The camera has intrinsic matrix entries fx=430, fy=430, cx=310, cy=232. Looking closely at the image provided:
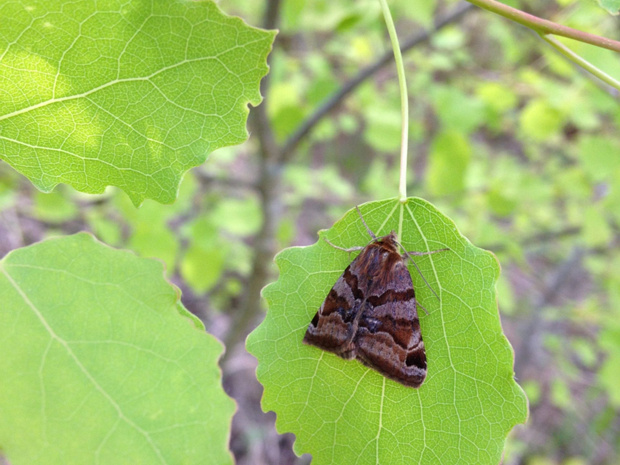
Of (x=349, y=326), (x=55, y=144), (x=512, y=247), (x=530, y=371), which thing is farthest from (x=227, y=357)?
(x=530, y=371)

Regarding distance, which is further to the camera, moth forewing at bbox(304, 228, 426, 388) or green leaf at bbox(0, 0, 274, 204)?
moth forewing at bbox(304, 228, 426, 388)

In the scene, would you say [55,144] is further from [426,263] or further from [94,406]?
[426,263]

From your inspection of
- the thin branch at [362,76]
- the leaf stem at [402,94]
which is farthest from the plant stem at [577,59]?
the thin branch at [362,76]

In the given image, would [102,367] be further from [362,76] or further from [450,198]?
[450,198]

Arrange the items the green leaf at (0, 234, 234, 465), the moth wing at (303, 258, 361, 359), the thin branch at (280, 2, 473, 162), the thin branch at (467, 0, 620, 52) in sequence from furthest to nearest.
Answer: the thin branch at (280, 2, 473, 162) → the moth wing at (303, 258, 361, 359) → the thin branch at (467, 0, 620, 52) → the green leaf at (0, 234, 234, 465)

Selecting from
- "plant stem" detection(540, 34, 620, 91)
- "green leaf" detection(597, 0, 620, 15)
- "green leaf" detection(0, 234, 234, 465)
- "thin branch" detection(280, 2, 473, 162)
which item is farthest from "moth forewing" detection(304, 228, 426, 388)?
"thin branch" detection(280, 2, 473, 162)

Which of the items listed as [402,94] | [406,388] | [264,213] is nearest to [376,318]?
[406,388]

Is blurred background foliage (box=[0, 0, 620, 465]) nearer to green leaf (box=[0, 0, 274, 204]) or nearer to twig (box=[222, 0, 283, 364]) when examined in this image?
twig (box=[222, 0, 283, 364])
